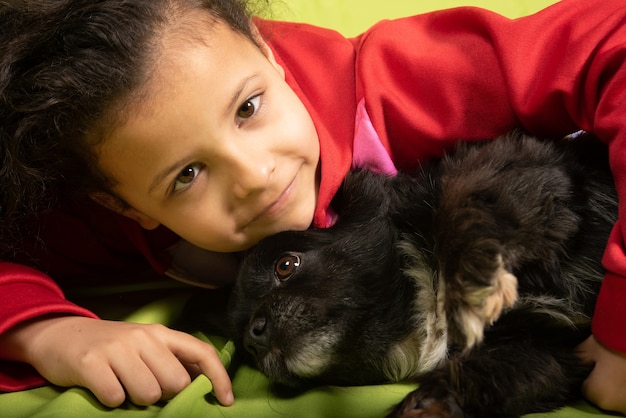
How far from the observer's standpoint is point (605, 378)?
1222 mm

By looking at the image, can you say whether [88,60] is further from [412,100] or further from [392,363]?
[392,363]

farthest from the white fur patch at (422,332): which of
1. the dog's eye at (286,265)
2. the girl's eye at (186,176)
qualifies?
the girl's eye at (186,176)

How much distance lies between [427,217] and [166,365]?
60 cm

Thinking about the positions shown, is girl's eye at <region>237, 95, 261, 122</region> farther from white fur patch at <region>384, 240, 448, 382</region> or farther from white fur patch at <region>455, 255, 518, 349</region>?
white fur patch at <region>455, 255, 518, 349</region>

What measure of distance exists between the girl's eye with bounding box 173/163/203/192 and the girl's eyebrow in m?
0.03

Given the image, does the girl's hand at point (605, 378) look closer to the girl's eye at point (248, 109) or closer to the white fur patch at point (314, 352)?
the white fur patch at point (314, 352)

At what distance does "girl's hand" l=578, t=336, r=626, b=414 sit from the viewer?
1.20 meters

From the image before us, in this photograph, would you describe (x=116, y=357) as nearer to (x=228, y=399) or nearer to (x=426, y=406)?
(x=228, y=399)

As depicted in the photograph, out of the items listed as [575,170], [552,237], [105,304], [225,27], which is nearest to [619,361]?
[552,237]

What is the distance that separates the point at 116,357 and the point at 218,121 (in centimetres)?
51

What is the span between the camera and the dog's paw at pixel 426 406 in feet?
3.89

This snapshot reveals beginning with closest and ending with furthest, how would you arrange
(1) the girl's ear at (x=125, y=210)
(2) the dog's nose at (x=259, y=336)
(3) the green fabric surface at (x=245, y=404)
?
(3) the green fabric surface at (x=245, y=404)
(2) the dog's nose at (x=259, y=336)
(1) the girl's ear at (x=125, y=210)

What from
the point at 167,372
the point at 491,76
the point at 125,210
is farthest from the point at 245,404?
the point at 491,76

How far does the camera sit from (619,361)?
121 centimetres
